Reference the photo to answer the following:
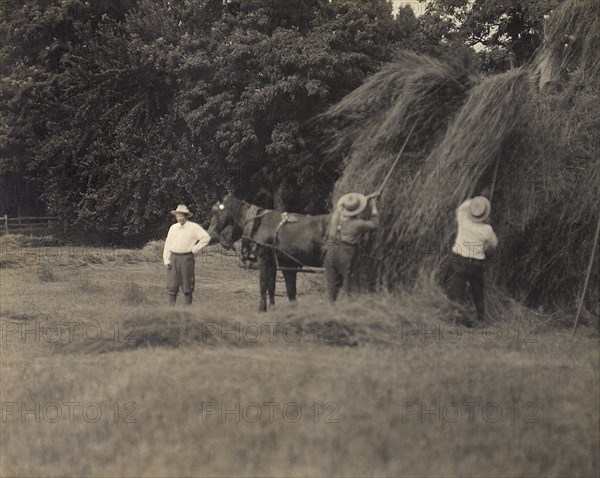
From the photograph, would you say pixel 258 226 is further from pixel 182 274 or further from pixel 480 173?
pixel 480 173

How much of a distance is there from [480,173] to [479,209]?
2.37 ft

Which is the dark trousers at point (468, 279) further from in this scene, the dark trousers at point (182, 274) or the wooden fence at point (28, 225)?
the wooden fence at point (28, 225)

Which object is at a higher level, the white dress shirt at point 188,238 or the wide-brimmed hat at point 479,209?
the wide-brimmed hat at point 479,209

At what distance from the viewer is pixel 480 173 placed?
9.37m

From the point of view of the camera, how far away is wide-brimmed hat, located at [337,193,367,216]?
906cm

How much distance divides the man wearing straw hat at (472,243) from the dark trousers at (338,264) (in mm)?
1237

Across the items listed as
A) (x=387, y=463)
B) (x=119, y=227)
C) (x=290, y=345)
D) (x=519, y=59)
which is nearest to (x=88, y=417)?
(x=290, y=345)

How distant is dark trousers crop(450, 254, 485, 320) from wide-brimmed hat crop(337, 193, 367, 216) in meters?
1.28

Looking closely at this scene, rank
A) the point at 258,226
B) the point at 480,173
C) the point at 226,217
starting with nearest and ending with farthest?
the point at 480,173
the point at 258,226
the point at 226,217

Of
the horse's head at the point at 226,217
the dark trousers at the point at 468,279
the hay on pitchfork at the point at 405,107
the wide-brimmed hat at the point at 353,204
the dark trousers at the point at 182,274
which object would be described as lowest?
the dark trousers at the point at 182,274

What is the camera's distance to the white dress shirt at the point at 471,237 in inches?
349

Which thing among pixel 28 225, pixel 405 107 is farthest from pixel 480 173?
pixel 28 225

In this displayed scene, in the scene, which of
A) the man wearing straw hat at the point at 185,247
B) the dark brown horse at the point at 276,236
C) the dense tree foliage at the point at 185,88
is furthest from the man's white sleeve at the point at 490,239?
the dense tree foliage at the point at 185,88

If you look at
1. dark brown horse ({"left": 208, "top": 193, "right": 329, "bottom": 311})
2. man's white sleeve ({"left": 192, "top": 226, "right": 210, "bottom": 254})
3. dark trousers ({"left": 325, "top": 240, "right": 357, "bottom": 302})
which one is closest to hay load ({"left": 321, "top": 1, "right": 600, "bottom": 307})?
dark trousers ({"left": 325, "top": 240, "right": 357, "bottom": 302})
